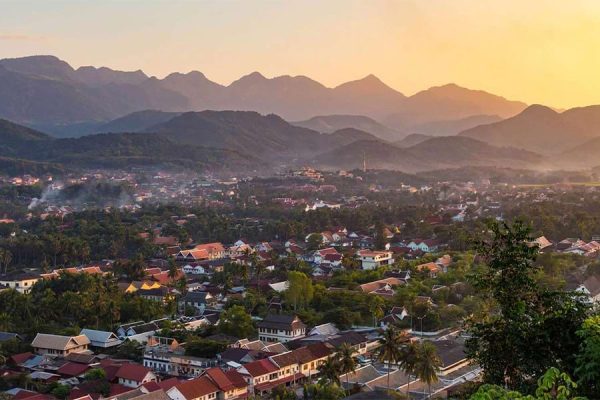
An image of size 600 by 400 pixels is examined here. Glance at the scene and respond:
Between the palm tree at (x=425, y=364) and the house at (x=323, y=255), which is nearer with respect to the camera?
the palm tree at (x=425, y=364)

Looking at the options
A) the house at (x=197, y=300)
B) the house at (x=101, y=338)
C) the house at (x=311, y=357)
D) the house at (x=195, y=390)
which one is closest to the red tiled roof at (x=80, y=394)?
the house at (x=195, y=390)

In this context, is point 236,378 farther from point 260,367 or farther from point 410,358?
point 410,358

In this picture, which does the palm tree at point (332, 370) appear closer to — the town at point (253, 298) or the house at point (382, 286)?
the town at point (253, 298)

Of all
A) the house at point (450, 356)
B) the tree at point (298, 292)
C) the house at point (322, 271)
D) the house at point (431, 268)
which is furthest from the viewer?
the house at point (322, 271)

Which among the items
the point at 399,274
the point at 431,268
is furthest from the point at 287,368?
the point at 431,268

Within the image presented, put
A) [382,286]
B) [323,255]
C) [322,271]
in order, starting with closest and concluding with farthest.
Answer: [382,286], [322,271], [323,255]
